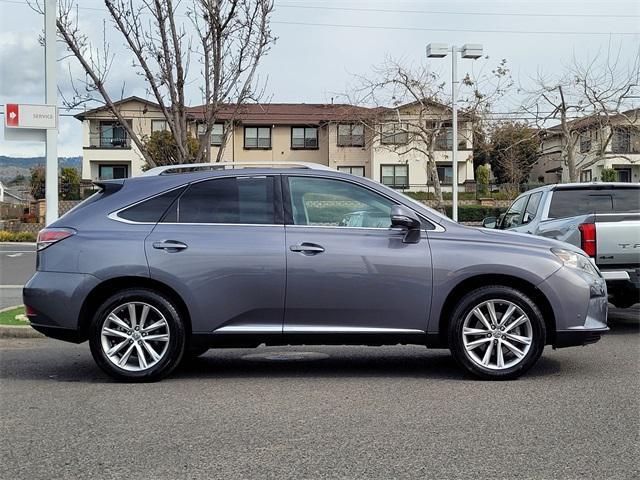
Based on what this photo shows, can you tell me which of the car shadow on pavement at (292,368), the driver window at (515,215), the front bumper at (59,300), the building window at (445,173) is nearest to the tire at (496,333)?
the car shadow on pavement at (292,368)

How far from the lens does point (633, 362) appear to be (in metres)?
7.14

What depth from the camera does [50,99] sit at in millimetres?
9930

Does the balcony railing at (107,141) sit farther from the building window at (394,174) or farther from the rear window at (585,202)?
the rear window at (585,202)

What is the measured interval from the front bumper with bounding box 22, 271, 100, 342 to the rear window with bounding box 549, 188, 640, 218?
21.5 feet

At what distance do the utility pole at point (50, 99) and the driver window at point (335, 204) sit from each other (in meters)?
4.53

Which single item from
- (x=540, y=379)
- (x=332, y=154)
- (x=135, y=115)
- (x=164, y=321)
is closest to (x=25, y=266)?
(x=164, y=321)

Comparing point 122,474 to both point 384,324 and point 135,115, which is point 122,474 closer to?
point 384,324

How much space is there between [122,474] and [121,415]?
127cm

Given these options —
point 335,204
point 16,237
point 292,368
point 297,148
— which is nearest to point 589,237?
point 335,204

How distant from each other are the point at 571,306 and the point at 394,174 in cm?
4580

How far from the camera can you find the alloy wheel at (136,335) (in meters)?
6.26

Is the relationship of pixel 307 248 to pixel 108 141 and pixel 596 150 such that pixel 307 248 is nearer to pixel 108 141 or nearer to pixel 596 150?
pixel 596 150

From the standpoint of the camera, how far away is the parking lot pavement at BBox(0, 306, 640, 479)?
4203mm

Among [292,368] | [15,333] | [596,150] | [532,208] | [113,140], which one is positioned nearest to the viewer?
[292,368]
